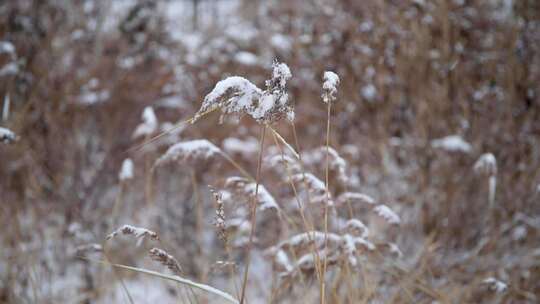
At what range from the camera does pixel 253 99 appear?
978mm

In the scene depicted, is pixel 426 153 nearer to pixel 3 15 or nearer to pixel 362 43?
pixel 362 43

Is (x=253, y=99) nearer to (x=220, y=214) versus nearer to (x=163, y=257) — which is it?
(x=220, y=214)

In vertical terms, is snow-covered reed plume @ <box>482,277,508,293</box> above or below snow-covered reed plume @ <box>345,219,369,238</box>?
below

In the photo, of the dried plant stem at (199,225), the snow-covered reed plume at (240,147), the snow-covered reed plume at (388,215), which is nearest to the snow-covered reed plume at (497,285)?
the snow-covered reed plume at (388,215)

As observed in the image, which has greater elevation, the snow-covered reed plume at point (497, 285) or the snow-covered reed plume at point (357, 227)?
the snow-covered reed plume at point (357, 227)

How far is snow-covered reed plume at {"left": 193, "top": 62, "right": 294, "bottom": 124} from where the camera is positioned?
0.94 m

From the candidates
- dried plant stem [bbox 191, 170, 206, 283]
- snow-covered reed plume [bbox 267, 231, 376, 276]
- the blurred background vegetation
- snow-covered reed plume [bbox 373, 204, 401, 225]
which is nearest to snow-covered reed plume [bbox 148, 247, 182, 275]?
snow-covered reed plume [bbox 267, 231, 376, 276]

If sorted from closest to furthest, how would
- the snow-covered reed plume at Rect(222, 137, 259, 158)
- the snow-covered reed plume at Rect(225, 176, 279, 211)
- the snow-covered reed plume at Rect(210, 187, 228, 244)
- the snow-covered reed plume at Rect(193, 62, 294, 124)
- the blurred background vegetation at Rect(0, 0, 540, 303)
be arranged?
the snow-covered reed plume at Rect(193, 62, 294, 124) < the snow-covered reed plume at Rect(210, 187, 228, 244) < the snow-covered reed plume at Rect(225, 176, 279, 211) < the blurred background vegetation at Rect(0, 0, 540, 303) < the snow-covered reed plume at Rect(222, 137, 259, 158)

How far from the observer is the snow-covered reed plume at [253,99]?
3.10 feet

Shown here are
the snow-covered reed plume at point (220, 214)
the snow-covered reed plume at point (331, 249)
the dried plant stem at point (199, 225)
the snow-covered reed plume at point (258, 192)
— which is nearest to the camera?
the snow-covered reed plume at point (220, 214)

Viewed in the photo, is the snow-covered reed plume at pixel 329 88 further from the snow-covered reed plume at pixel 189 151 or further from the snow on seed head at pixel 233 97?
the snow-covered reed plume at pixel 189 151

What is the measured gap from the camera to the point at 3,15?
126 inches

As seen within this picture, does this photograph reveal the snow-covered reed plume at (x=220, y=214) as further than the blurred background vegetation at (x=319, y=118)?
No

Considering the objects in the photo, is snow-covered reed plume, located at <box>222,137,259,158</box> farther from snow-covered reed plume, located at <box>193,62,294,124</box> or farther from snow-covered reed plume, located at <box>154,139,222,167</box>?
snow-covered reed plume, located at <box>193,62,294,124</box>
